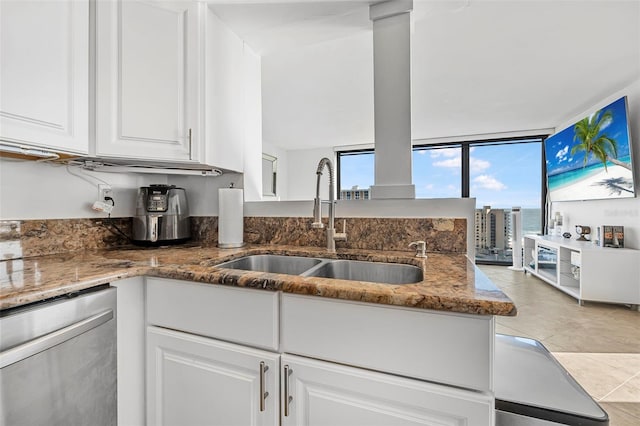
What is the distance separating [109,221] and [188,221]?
0.41 meters

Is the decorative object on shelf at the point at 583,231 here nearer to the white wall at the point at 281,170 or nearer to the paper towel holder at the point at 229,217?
the paper towel holder at the point at 229,217

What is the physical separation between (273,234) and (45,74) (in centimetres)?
115

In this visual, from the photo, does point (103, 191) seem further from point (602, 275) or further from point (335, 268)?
point (602, 275)

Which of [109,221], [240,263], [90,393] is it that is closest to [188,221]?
[109,221]

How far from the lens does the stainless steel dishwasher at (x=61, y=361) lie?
2.27 ft

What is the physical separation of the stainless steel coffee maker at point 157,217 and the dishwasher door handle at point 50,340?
2.27 feet

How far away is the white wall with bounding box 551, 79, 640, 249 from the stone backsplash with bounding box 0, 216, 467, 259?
327 cm

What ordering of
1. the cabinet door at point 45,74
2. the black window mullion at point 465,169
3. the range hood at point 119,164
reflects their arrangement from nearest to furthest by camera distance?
the cabinet door at point 45,74, the range hood at point 119,164, the black window mullion at point 465,169

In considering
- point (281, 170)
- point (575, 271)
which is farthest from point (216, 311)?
point (281, 170)

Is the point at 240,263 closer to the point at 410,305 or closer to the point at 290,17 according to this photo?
the point at 410,305

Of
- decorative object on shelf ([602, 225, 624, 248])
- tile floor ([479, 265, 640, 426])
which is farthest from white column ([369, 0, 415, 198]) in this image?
decorative object on shelf ([602, 225, 624, 248])

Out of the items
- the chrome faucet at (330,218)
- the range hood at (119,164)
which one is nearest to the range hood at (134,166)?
the range hood at (119,164)

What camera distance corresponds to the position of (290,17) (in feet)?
5.04

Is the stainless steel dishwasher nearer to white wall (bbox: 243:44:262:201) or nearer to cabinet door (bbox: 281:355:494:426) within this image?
cabinet door (bbox: 281:355:494:426)
